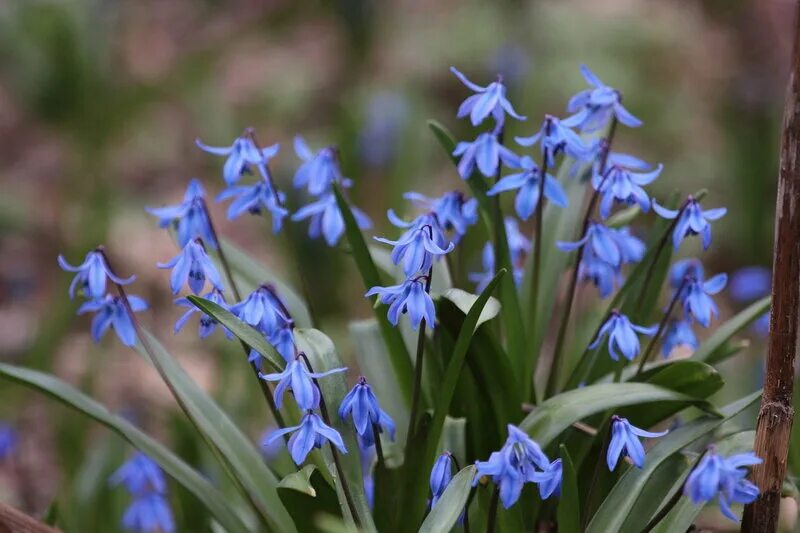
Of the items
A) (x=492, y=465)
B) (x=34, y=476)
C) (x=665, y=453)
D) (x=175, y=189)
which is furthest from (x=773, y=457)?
(x=175, y=189)

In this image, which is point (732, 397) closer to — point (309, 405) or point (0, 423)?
point (309, 405)

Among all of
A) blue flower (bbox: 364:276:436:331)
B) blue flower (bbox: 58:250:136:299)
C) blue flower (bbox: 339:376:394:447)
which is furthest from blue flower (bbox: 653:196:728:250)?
blue flower (bbox: 58:250:136:299)

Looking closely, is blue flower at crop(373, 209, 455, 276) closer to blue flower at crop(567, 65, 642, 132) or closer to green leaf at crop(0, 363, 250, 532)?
blue flower at crop(567, 65, 642, 132)

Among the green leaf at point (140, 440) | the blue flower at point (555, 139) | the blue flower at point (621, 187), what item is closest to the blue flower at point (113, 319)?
the green leaf at point (140, 440)

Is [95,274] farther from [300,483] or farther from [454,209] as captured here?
[454,209]

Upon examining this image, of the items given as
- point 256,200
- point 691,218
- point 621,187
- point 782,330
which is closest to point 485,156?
point 621,187

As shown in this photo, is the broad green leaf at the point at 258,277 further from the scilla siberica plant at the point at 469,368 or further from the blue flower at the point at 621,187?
the blue flower at the point at 621,187

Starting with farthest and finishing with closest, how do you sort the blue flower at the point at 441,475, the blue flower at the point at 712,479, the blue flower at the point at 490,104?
the blue flower at the point at 490,104
the blue flower at the point at 441,475
the blue flower at the point at 712,479
